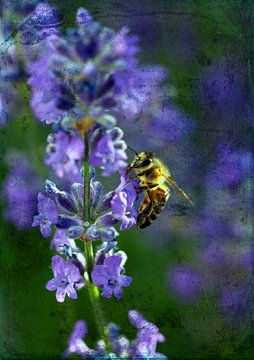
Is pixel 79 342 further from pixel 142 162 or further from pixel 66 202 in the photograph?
pixel 142 162

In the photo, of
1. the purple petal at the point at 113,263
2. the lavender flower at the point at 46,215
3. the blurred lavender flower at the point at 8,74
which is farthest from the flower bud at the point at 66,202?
the blurred lavender flower at the point at 8,74

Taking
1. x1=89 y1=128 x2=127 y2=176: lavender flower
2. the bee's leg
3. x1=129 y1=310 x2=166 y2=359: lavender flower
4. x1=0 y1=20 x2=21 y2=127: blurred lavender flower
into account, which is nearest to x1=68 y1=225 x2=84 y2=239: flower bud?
x1=89 y1=128 x2=127 y2=176: lavender flower

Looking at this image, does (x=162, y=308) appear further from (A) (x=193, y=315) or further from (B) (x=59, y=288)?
(B) (x=59, y=288)

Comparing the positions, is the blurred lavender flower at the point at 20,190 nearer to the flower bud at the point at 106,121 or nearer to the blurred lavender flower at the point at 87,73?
the blurred lavender flower at the point at 87,73

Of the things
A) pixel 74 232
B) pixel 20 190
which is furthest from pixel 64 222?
pixel 20 190

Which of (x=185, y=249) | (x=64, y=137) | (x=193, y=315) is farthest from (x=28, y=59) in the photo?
(x=193, y=315)

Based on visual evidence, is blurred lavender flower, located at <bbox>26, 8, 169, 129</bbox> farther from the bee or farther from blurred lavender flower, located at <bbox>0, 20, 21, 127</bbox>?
blurred lavender flower, located at <bbox>0, 20, 21, 127</bbox>

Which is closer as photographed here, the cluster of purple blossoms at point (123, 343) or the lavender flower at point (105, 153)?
the lavender flower at point (105, 153)
